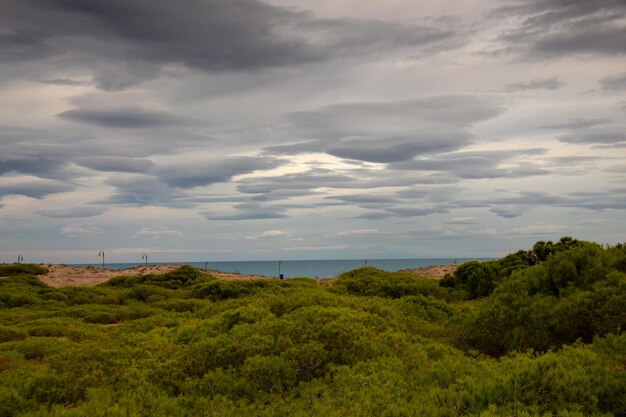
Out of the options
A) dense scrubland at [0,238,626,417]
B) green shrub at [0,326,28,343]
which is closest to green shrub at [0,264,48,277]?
dense scrubland at [0,238,626,417]

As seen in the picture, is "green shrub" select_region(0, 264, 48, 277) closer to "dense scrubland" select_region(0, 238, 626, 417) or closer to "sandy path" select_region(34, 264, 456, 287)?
"sandy path" select_region(34, 264, 456, 287)

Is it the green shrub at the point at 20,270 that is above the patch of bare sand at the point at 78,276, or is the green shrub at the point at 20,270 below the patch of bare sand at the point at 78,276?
above

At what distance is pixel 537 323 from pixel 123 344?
43.5ft

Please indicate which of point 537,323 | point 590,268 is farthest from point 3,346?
point 590,268

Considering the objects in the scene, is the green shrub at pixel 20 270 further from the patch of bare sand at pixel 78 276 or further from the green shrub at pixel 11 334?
the green shrub at pixel 11 334

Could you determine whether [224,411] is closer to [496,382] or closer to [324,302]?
[496,382]

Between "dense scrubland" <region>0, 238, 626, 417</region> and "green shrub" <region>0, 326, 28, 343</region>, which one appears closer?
"dense scrubland" <region>0, 238, 626, 417</region>

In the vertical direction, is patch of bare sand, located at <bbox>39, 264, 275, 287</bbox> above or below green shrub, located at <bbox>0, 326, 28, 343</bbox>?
above

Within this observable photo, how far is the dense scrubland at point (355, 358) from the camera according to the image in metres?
9.99

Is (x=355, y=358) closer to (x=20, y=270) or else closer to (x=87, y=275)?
(x=20, y=270)

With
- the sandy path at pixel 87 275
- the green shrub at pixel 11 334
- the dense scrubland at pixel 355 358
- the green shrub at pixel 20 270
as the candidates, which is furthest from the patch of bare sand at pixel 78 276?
the dense scrubland at pixel 355 358

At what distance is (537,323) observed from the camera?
15.1 metres

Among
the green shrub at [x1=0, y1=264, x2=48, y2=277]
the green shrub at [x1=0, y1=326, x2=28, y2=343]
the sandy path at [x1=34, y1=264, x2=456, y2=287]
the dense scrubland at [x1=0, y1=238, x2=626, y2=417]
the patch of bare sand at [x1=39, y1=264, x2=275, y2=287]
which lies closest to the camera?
the dense scrubland at [x1=0, y1=238, x2=626, y2=417]

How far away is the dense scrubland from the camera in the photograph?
9.99 metres
